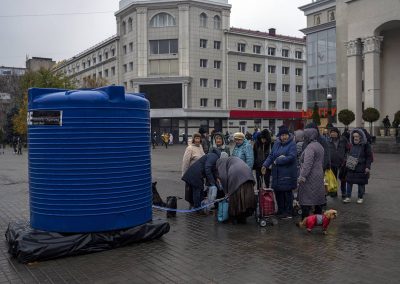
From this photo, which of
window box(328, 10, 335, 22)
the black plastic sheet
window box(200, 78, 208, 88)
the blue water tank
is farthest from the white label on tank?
window box(328, 10, 335, 22)

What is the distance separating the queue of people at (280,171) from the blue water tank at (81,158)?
87.4 inches

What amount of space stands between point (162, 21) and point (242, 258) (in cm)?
5322

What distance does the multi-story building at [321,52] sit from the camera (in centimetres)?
5194

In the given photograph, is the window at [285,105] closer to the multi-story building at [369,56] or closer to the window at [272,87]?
the window at [272,87]

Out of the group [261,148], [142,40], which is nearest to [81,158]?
[261,148]

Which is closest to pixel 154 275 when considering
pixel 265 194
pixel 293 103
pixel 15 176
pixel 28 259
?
pixel 28 259

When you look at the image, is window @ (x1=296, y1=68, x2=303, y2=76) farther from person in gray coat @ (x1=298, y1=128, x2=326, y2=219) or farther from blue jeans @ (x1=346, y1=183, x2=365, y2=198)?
person in gray coat @ (x1=298, y1=128, x2=326, y2=219)

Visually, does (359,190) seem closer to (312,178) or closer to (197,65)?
(312,178)

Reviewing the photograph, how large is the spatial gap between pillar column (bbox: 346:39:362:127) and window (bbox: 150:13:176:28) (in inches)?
1103

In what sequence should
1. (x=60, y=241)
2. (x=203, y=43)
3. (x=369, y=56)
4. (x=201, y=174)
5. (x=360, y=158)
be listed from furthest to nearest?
(x=203, y=43)
(x=369, y=56)
(x=360, y=158)
(x=201, y=174)
(x=60, y=241)

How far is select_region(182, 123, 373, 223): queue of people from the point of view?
805 centimetres

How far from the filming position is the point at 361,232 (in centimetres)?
770

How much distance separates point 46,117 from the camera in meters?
6.53

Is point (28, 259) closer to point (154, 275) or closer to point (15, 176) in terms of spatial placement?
point (154, 275)
